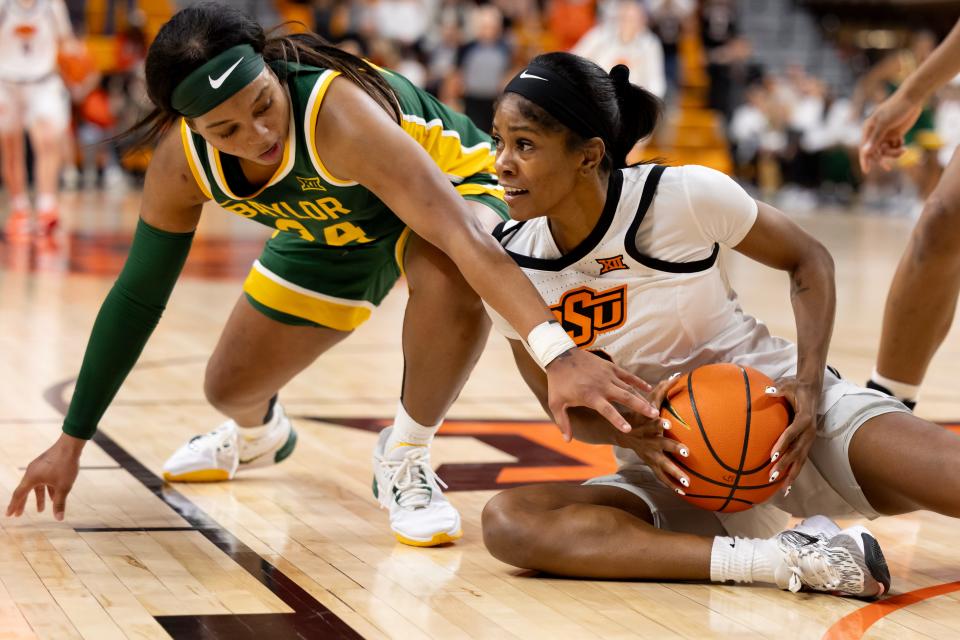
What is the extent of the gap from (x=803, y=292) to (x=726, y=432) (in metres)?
0.42

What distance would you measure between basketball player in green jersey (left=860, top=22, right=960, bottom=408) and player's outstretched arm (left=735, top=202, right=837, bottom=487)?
778 millimetres

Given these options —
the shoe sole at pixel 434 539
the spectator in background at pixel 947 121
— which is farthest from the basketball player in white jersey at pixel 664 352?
the spectator in background at pixel 947 121

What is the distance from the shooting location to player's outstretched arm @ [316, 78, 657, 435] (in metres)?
2.58

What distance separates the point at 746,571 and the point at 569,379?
1.82 feet

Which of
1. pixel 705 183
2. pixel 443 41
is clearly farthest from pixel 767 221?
pixel 443 41

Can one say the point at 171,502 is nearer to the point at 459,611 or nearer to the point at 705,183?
the point at 459,611

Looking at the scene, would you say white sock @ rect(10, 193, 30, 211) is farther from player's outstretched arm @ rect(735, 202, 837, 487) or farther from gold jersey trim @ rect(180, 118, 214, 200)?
player's outstretched arm @ rect(735, 202, 837, 487)

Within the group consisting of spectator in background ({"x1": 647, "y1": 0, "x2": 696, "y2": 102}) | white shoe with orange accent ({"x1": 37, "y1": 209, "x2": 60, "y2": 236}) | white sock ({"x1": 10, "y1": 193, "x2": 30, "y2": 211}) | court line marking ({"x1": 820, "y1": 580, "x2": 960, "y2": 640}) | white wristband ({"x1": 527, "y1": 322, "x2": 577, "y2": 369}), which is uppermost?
spectator in background ({"x1": 647, "y1": 0, "x2": 696, "y2": 102})

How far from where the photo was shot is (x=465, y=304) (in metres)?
3.11

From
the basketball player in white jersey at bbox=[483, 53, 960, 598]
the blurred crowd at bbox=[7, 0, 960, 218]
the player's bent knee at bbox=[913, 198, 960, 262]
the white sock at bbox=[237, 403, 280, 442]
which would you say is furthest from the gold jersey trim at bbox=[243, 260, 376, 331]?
the blurred crowd at bbox=[7, 0, 960, 218]

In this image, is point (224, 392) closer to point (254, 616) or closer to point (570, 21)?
point (254, 616)

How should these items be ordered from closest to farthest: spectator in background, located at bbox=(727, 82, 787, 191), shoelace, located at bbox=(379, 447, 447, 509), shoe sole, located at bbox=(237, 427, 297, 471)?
shoelace, located at bbox=(379, 447, 447, 509)
shoe sole, located at bbox=(237, 427, 297, 471)
spectator in background, located at bbox=(727, 82, 787, 191)

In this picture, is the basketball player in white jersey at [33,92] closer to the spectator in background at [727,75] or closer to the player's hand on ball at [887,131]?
the player's hand on ball at [887,131]

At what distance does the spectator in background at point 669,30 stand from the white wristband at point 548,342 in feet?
45.0
